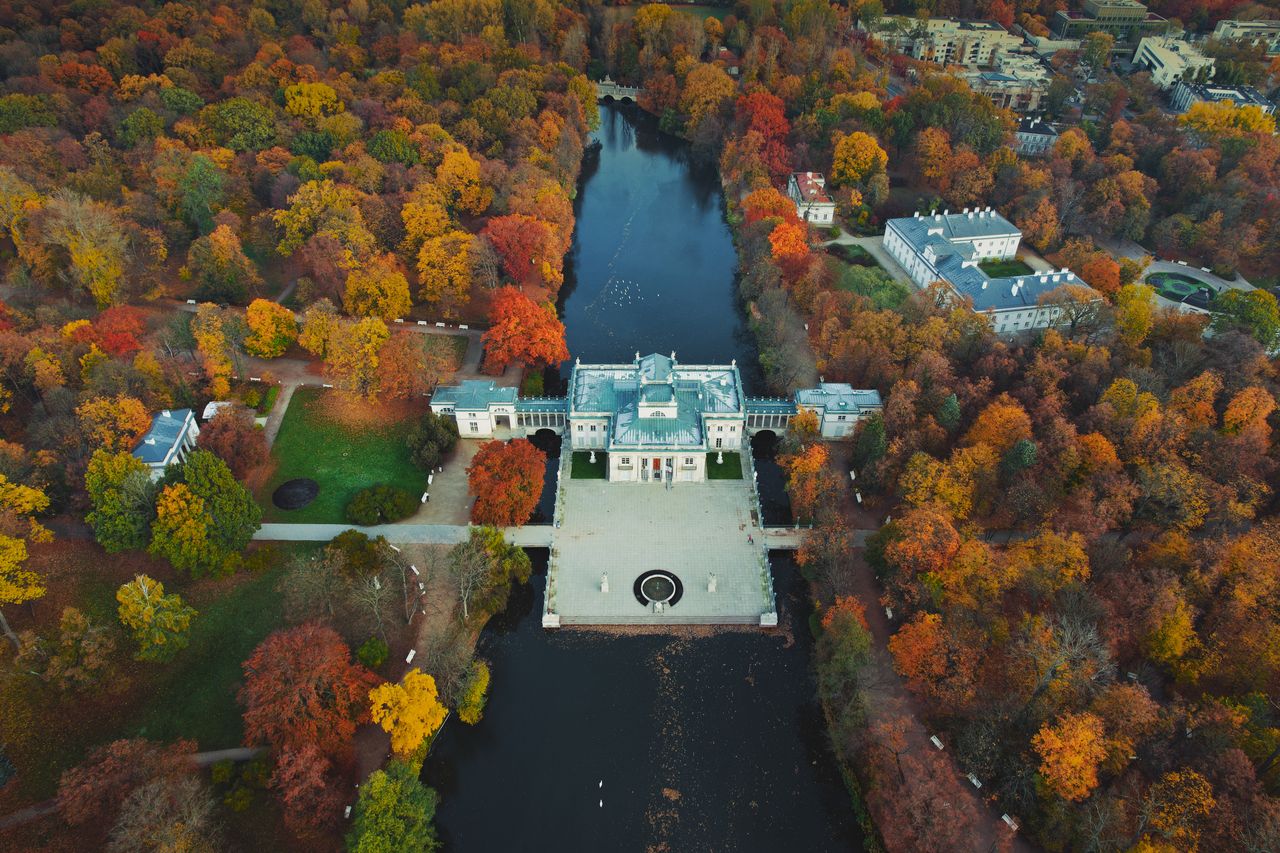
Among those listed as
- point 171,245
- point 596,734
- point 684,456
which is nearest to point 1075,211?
point 684,456

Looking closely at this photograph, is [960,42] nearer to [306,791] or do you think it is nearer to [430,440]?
[430,440]

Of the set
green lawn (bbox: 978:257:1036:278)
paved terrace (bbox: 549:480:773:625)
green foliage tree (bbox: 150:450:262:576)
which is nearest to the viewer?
green foliage tree (bbox: 150:450:262:576)

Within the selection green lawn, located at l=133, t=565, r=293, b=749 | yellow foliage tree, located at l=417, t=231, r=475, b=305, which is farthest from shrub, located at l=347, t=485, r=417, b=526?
yellow foliage tree, located at l=417, t=231, r=475, b=305

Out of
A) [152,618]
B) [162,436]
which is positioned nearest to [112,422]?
[162,436]

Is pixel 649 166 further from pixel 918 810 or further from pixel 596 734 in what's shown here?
pixel 918 810

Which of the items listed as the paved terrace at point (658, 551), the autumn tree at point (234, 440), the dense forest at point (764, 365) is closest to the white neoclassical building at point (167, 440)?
the autumn tree at point (234, 440)

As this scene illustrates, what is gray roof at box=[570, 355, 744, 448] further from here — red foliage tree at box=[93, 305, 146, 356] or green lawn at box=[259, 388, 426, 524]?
red foliage tree at box=[93, 305, 146, 356]
